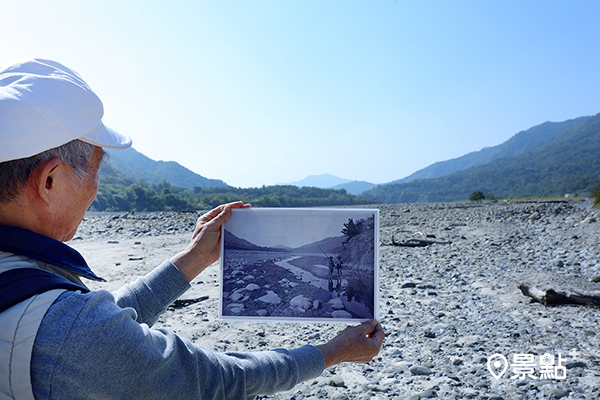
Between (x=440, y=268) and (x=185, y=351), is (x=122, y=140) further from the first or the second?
(x=440, y=268)

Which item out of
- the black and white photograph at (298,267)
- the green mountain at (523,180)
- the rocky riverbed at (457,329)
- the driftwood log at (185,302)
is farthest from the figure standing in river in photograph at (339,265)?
the green mountain at (523,180)

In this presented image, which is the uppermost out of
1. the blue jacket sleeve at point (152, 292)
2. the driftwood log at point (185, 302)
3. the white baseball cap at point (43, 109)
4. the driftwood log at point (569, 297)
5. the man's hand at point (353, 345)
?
the white baseball cap at point (43, 109)

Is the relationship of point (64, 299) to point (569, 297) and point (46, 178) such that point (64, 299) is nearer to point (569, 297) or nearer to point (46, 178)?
point (46, 178)

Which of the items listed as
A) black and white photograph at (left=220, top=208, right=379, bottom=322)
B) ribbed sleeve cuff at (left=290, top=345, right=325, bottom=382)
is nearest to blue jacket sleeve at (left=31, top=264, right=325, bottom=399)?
ribbed sleeve cuff at (left=290, top=345, right=325, bottom=382)

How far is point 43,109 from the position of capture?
0.96 metres

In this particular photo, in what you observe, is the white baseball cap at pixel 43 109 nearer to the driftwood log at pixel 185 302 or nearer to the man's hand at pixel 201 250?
the man's hand at pixel 201 250

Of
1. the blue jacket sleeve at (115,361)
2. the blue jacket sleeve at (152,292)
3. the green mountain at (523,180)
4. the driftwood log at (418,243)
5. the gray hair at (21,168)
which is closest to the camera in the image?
the blue jacket sleeve at (115,361)

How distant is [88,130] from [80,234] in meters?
13.7

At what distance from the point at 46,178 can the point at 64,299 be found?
1.21ft

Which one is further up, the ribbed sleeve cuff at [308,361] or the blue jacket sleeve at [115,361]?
the blue jacket sleeve at [115,361]

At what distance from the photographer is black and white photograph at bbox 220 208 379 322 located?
1.67 meters

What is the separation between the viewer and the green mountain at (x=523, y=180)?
7575 cm

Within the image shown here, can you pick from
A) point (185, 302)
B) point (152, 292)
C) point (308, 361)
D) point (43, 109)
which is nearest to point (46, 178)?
point (43, 109)

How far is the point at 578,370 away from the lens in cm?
304
